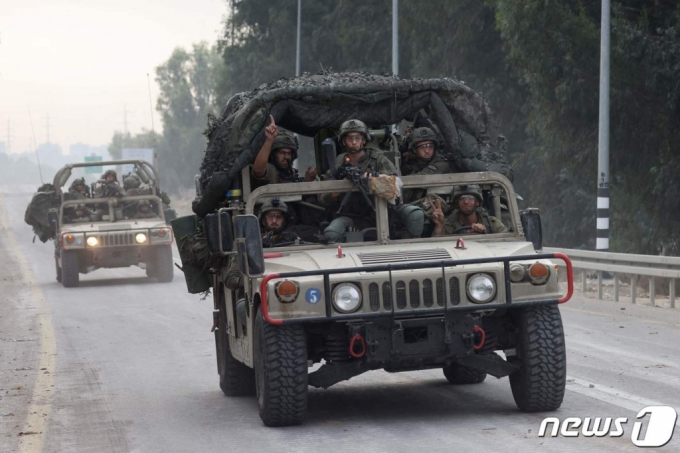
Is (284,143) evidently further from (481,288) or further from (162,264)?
(162,264)

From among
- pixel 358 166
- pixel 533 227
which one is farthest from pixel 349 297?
pixel 533 227

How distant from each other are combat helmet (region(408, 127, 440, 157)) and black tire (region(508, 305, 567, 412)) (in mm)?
2075

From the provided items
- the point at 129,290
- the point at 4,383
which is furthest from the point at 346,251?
the point at 129,290

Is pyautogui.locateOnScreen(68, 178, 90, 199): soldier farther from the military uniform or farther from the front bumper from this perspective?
the front bumper

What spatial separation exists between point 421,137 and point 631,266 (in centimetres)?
957

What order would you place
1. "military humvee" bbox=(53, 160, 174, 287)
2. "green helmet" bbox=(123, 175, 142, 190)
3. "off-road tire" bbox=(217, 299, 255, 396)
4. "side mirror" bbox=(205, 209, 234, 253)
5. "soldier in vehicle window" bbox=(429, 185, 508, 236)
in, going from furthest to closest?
"green helmet" bbox=(123, 175, 142, 190) < "military humvee" bbox=(53, 160, 174, 287) < "off-road tire" bbox=(217, 299, 255, 396) < "soldier in vehicle window" bbox=(429, 185, 508, 236) < "side mirror" bbox=(205, 209, 234, 253)

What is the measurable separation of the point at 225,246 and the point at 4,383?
3.89 m

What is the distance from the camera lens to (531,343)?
838 centimetres

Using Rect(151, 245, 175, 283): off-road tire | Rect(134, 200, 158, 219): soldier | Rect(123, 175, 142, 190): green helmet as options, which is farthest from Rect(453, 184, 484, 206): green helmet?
Rect(123, 175, 142, 190): green helmet

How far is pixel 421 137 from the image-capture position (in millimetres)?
10055

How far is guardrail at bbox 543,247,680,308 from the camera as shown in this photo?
57.6 ft

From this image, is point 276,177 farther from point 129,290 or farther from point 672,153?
point 672,153

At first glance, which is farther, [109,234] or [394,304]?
[109,234]

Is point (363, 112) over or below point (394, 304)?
over
